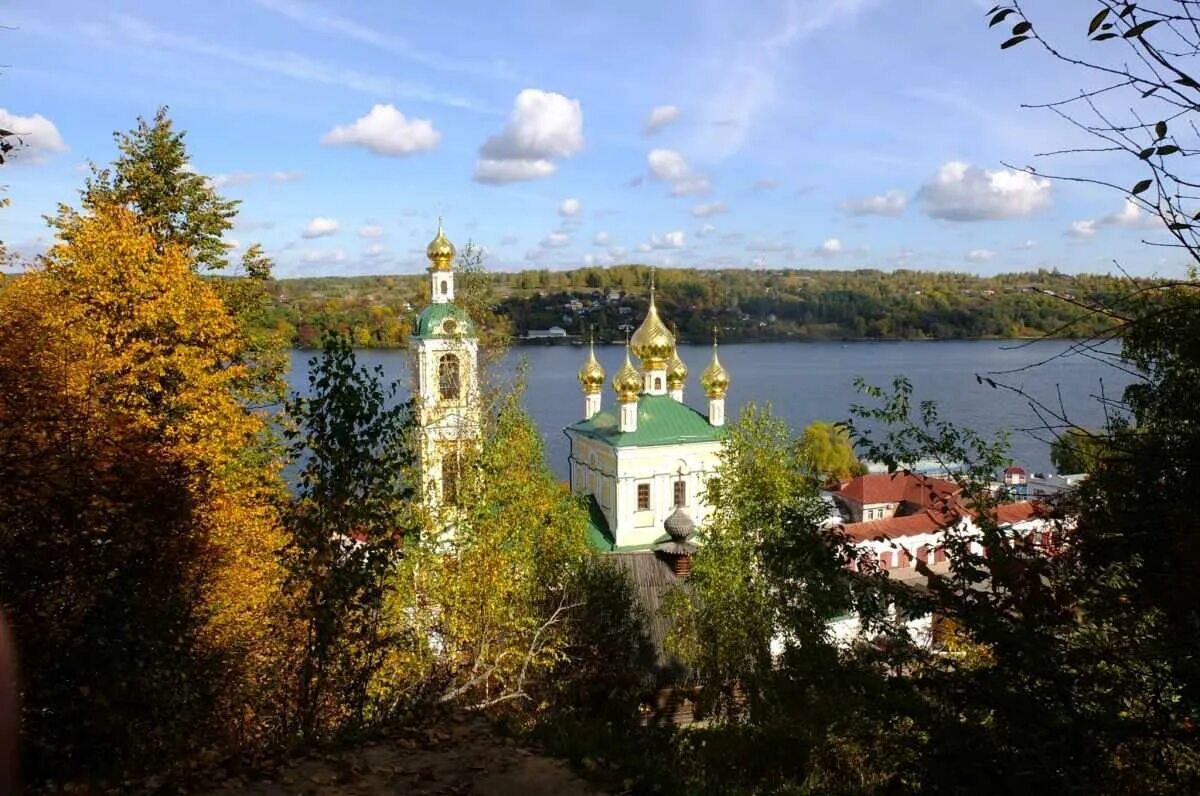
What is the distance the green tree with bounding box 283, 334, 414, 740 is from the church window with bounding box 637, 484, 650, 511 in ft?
46.8

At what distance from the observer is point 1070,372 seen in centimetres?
6200

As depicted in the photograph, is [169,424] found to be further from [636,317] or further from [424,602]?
[636,317]

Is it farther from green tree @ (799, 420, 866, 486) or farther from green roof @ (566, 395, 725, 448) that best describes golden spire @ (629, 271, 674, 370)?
green tree @ (799, 420, 866, 486)

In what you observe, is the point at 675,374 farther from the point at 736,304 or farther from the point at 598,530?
the point at 736,304

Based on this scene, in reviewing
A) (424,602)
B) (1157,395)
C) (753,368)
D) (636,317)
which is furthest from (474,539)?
(753,368)

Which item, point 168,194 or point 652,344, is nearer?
point 168,194

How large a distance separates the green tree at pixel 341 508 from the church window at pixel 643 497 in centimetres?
1426

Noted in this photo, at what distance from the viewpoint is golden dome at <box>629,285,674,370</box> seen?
2178cm

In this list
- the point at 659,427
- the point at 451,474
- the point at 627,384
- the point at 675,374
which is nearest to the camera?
the point at 451,474

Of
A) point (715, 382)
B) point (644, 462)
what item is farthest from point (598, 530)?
point (715, 382)

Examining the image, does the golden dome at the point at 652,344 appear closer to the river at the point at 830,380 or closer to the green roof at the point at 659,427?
the green roof at the point at 659,427

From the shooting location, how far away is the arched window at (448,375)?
16.7m

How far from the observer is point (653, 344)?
856 inches

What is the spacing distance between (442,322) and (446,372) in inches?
44.9
